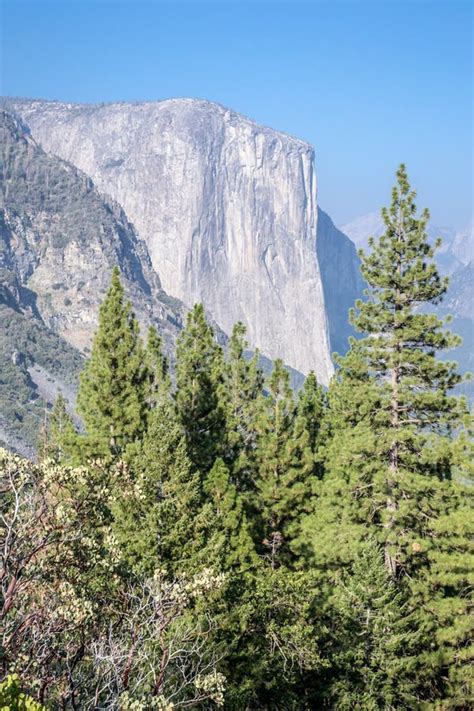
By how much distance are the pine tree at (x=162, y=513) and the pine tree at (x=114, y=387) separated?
297 inches

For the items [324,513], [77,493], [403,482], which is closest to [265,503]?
[324,513]

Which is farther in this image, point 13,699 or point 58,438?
point 58,438

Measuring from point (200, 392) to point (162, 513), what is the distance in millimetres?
13288

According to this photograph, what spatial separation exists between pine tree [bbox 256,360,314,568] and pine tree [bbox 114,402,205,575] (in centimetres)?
761

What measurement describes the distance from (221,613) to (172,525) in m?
2.52

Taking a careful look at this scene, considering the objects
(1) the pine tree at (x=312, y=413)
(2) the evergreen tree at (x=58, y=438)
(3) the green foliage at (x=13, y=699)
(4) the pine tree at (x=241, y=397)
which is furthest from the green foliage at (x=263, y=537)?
(3) the green foliage at (x=13, y=699)

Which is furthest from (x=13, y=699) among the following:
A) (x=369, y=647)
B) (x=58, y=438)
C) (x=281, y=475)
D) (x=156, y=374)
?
(x=156, y=374)

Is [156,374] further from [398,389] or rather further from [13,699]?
[13,699]

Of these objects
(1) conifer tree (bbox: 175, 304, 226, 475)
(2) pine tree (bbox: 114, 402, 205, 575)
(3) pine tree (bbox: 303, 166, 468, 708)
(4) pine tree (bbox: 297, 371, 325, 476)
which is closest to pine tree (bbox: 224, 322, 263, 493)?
(1) conifer tree (bbox: 175, 304, 226, 475)

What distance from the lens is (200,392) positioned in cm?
3066

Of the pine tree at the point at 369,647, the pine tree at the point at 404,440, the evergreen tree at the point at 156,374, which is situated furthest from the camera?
the evergreen tree at the point at 156,374

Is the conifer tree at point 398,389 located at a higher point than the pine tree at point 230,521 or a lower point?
higher

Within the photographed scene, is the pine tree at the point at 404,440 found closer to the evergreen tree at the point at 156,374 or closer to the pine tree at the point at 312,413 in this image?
the pine tree at the point at 312,413

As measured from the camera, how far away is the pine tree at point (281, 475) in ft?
89.9
